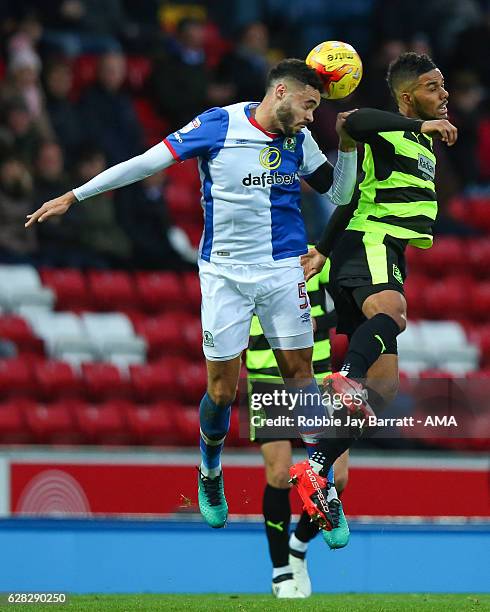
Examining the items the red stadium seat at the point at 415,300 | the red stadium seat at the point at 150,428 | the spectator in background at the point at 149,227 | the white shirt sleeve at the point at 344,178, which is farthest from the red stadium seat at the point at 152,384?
the white shirt sleeve at the point at 344,178

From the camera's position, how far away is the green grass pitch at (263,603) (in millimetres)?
7855

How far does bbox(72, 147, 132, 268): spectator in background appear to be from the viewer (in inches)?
529

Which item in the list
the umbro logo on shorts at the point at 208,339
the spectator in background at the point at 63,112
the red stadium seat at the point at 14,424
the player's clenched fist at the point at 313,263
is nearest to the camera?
the umbro logo on shorts at the point at 208,339

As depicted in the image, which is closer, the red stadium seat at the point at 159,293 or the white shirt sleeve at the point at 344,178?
the white shirt sleeve at the point at 344,178

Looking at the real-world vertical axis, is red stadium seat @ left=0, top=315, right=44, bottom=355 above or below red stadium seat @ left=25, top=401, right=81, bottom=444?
above

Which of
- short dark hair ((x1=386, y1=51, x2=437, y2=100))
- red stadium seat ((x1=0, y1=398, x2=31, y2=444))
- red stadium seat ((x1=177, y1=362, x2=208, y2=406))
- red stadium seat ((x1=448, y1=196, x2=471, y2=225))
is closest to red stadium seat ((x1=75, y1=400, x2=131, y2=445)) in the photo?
red stadium seat ((x1=0, y1=398, x2=31, y2=444))

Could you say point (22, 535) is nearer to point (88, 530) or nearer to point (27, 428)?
point (88, 530)

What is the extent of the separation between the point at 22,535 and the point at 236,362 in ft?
6.71

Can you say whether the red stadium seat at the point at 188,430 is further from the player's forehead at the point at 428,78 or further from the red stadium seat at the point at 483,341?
the player's forehead at the point at 428,78

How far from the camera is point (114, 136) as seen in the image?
14.4 m

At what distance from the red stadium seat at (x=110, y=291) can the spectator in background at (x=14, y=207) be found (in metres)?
0.60

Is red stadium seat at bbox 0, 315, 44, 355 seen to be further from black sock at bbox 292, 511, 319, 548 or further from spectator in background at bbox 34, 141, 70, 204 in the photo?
black sock at bbox 292, 511, 319, 548

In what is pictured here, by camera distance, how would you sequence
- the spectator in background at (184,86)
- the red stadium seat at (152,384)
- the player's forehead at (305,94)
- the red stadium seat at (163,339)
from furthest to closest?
1. the spectator in background at (184,86)
2. the red stadium seat at (163,339)
3. the red stadium seat at (152,384)
4. the player's forehead at (305,94)

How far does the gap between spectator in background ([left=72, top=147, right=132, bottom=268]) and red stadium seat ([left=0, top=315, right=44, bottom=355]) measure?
1.00 meters
